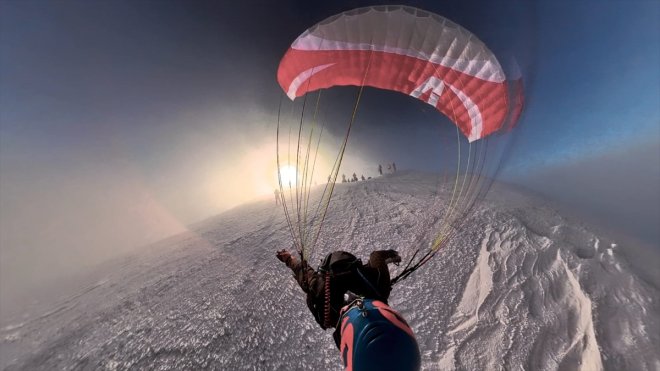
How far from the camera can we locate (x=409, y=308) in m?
8.84

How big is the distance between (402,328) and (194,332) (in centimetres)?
857

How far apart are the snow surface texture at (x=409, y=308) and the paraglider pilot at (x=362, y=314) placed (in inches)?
187

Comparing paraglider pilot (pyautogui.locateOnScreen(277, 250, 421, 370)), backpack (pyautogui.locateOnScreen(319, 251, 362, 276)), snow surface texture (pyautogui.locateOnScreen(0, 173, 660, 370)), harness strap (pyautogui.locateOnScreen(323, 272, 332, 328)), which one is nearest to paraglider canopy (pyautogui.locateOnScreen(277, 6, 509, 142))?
backpack (pyautogui.locateOnScreen(319, 251, 362, 276))

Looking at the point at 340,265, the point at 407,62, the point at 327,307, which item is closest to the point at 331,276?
the point at 340,265

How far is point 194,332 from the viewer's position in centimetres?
897

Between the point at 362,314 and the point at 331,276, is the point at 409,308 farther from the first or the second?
the point at 362,314

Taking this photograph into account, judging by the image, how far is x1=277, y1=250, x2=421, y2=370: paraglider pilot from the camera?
7.46 feet

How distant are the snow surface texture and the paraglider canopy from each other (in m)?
5.11

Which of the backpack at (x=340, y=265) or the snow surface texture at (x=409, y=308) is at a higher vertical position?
the backpack at (x=340, y=265)

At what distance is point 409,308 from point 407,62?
21.8ft

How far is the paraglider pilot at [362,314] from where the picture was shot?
2273mm

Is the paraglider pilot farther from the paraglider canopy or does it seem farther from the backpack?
the paraglider canopy

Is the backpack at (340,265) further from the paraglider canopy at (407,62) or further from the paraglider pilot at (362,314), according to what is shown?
the paraglider canopy at (407,62)

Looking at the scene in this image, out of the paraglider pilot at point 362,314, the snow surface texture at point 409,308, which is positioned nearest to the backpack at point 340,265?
the paraglider pilot at point 362,314
